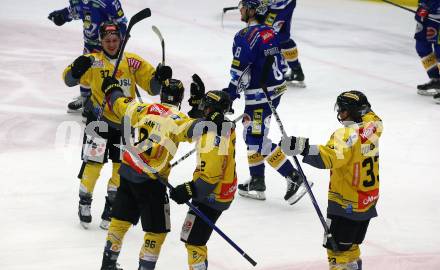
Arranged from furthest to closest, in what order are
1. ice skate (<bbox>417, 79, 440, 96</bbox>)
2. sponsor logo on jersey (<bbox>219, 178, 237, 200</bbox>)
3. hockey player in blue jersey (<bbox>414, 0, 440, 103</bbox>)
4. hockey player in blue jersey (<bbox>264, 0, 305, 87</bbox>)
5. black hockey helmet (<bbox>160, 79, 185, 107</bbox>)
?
ice skate (<bbox>417, 79, 440, 96</bbox>)
hockey player in blue jersey (<bbox>414, 0, 440, 103</bbox>)
hockey player in blue jersey (<bbox>264, 0, 305, 87</bbox>)
black hockey helmet (<bbox>160, 79, 185, 107</bbox>)
sponsor logo on jersey (<bbox>219, 178, 237, 200</bbox>)

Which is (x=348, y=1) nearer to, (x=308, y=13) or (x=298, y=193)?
(x=308, y=13)

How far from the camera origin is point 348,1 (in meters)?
15.7

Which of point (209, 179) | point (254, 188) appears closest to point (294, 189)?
point (254, 188)

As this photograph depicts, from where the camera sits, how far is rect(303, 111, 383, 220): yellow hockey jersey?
513cm

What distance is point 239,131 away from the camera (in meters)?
9.07

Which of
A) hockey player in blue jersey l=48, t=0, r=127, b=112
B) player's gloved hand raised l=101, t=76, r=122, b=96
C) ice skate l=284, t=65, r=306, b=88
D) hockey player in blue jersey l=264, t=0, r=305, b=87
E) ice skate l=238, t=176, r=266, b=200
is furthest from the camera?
ice skate l=284, t=65, r=306, b=88

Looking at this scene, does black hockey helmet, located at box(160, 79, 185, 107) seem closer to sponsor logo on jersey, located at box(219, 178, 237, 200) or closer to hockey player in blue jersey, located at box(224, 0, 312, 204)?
sponsor logo on jersey, located at box(219, 178, 237, 200)

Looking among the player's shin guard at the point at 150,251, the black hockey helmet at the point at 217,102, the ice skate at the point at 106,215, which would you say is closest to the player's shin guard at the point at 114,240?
the player's shin guard at the point at 150,251

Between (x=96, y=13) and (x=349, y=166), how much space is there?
15.1 ft

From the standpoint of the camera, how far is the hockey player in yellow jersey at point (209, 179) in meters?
5.00

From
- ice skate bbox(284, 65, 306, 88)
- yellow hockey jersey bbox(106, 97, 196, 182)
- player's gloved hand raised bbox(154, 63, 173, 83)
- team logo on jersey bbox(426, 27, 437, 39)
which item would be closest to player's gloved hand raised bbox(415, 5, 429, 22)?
team logo on jersey bbox(426, 27, 437, 39)

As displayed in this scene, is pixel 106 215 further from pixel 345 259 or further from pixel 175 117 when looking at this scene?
pixel 345 259

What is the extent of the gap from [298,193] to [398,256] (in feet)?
3.86

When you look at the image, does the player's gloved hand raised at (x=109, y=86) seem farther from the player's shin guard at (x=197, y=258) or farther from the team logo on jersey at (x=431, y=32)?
the team logo on jersey at (x=431, y=32)
